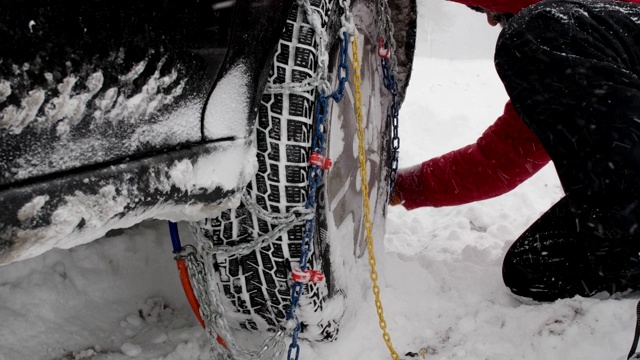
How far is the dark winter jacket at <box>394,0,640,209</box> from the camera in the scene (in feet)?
6.98

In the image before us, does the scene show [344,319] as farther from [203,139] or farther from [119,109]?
[119,109]

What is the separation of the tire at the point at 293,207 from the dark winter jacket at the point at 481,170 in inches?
28.1

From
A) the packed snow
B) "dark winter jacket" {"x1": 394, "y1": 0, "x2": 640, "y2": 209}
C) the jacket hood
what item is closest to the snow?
the packed snow

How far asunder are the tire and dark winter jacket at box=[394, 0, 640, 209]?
0.71 m

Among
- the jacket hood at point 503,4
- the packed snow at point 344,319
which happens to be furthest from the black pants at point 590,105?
the jacket hood at point 503,4

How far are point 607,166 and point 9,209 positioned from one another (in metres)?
1.11

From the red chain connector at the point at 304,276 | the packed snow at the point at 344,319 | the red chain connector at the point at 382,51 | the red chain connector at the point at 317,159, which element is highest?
the red chain connector at the point at 382,51

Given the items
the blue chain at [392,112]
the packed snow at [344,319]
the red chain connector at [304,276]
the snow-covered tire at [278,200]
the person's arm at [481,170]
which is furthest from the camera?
the person's arm at [481,170]

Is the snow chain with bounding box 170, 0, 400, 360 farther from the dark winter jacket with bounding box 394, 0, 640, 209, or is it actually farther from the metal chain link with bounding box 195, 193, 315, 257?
the dark winter jacket with bounding box 394, 0, 640, 209

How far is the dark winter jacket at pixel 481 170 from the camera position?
2.13 meters

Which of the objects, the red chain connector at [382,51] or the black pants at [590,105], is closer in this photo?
the black pants at [590,105]

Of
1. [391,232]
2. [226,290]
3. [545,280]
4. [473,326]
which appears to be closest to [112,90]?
[226,290]

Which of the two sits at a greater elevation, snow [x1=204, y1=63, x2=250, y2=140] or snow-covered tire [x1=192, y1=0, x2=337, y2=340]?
snow [x1=204, y1=63, x2=250, y2=140]

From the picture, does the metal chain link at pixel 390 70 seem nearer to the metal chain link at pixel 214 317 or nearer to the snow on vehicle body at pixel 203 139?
the snow on vehicle body at pixel 203 139
